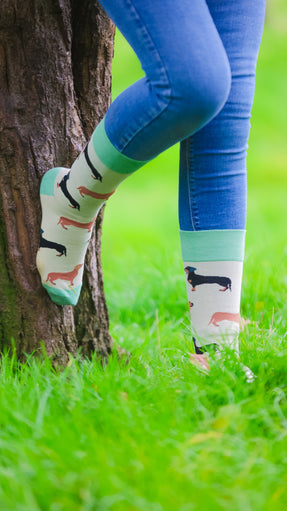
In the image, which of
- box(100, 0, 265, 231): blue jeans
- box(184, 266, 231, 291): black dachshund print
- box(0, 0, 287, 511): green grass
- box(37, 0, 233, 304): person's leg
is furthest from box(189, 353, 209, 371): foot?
box(37, 0, 233, 304): person's leg

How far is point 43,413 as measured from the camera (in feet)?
2.85

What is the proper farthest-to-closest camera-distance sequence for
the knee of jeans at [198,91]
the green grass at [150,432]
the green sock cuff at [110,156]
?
the green sock cuff at [110,156], the knee of jeans at [198,91], the green grass at [150,432]

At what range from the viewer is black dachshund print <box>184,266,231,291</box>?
1.04 m

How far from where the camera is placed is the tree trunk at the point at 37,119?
3.45 feet

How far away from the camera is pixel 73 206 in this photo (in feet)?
3.44

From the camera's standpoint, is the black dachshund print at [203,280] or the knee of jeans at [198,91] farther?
the black dachshund print at [203,280]

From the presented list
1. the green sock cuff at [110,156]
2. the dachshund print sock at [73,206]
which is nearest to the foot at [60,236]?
A: the dachshund print sock at [73,206]

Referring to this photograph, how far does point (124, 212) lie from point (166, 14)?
3.26 metres

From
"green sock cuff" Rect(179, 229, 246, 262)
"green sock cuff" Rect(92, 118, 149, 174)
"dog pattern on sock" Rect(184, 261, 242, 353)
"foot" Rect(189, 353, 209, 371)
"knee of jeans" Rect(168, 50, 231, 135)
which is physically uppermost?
"knee of jeans" Rect(168, 50, 231, 135)

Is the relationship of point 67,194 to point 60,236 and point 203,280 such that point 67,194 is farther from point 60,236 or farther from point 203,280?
point 203,280

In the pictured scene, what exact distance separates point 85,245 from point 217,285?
0.98 ft

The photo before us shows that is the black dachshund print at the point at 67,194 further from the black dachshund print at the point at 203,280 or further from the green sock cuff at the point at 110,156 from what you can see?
the black dachshund print at the point at 203,280

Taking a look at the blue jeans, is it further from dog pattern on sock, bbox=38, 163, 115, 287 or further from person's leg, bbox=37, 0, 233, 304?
dog pattern on sock, bbox=38, 163, 115, 287

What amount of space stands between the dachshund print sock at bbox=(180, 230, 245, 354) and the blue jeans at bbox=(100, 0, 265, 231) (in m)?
0.03
